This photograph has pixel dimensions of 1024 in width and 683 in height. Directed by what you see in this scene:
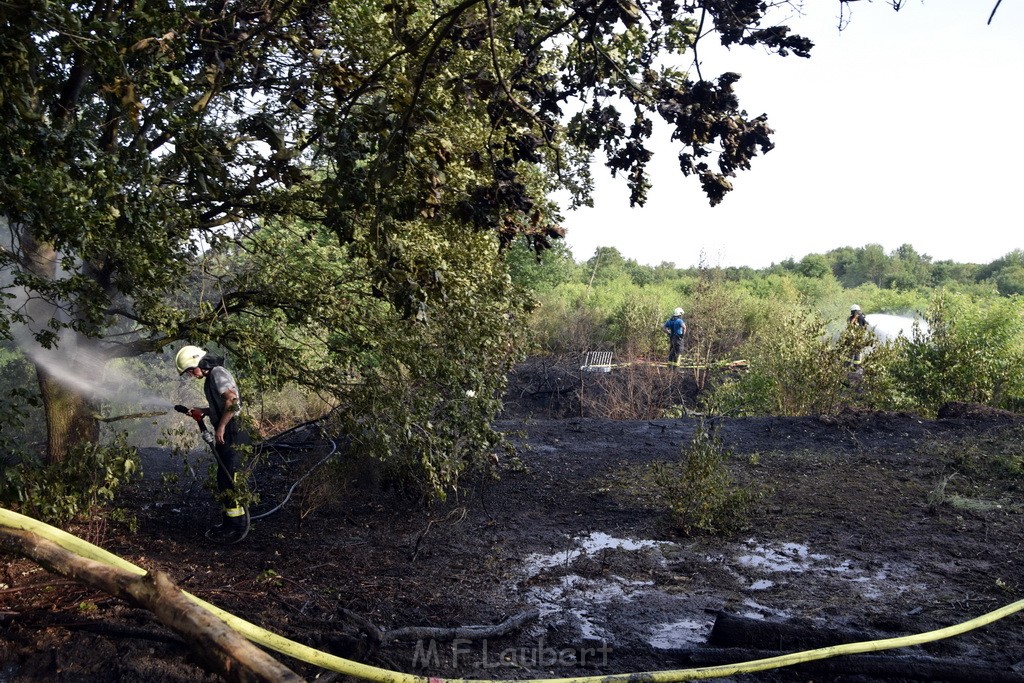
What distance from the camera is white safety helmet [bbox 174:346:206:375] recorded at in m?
7.18

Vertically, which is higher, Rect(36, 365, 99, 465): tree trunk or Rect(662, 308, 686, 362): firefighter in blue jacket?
Rect(662, 308, 686, 362): firefighter in blue jacket

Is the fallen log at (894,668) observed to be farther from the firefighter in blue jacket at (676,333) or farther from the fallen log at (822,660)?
the firefighter in blue jacket at (676,333)

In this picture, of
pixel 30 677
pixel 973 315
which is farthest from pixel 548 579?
pixel 973 315

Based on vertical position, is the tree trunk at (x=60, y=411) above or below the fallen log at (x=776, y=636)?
above

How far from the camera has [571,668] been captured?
4.64 m

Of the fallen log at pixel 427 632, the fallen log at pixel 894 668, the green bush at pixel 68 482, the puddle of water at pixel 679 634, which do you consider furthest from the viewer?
the green bush at pixel 68 482

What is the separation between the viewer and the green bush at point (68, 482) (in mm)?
6328

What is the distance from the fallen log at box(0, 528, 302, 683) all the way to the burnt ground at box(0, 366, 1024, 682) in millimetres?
532

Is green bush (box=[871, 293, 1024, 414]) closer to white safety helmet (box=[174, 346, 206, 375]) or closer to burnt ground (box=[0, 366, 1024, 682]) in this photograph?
burnt ground (box=[0, 366, 1024, 682])

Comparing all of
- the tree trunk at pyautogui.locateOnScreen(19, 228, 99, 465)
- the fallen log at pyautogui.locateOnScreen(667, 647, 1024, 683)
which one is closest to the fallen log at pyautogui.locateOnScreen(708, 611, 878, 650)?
the fallen log at pyautogui.locateOnScreen(667, 647, 1024, 683)

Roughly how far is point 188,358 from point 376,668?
3.98m

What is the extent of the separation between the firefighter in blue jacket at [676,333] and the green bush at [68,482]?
15395 mm

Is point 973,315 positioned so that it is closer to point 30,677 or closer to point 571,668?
point 571,668

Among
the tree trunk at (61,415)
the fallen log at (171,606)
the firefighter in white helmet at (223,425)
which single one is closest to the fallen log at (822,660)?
the fallen log at (171,606)
